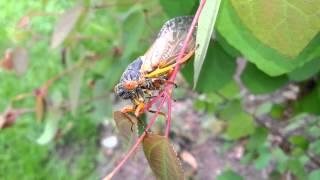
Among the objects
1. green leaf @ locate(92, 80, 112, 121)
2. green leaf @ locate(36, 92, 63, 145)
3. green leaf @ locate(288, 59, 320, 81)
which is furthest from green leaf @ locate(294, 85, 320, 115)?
green leaf @ locate(36, 92, 63, 145)

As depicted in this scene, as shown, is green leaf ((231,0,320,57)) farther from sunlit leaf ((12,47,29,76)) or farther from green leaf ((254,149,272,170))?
sunlit leaf ((12,47,29,76))

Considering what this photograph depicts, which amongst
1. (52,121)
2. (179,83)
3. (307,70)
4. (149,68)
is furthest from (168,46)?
(52,121)

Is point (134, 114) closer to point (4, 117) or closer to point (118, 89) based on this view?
point (118, 89)

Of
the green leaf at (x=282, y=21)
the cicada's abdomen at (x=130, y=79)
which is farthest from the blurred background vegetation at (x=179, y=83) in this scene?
the cicada's abdomen at (x=130, y=79)

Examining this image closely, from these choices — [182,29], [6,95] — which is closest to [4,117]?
[182,29]

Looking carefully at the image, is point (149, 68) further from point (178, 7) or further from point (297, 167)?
point (297, 167)

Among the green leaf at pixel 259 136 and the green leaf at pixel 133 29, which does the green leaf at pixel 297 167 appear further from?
the green leaf at pixel 133 29
